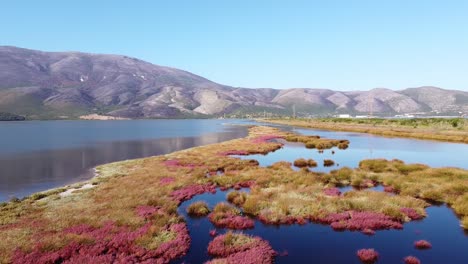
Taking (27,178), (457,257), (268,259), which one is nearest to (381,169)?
(457,257)

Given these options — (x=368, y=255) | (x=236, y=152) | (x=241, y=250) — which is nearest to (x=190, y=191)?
(x=241, y=250)

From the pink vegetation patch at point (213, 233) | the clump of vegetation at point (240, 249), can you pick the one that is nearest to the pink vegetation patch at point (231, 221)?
the pink vegetation patch at point (213, 233)

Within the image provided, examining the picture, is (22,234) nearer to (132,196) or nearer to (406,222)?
(132,196)

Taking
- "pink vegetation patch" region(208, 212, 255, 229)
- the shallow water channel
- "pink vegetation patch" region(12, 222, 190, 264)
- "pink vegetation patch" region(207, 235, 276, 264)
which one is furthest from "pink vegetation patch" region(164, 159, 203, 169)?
"pink vegetation patch" region(207, 235, 276, 264)

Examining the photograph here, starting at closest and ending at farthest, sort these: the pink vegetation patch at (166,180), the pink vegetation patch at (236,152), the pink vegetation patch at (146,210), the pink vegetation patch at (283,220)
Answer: the pink vegetation patch at (283,220)
the pink vegetation patch at (146,210)
the pink vegetation patch at (166,180)
the pink vegetation patch at (236,152)

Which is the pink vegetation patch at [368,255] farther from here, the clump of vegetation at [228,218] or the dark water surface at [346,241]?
the clump of vegetation at [228,218]

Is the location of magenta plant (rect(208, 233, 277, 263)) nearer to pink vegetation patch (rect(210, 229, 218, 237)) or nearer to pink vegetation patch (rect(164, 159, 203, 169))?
pink vegetation patch (rect(210, 229, 218, 237))
